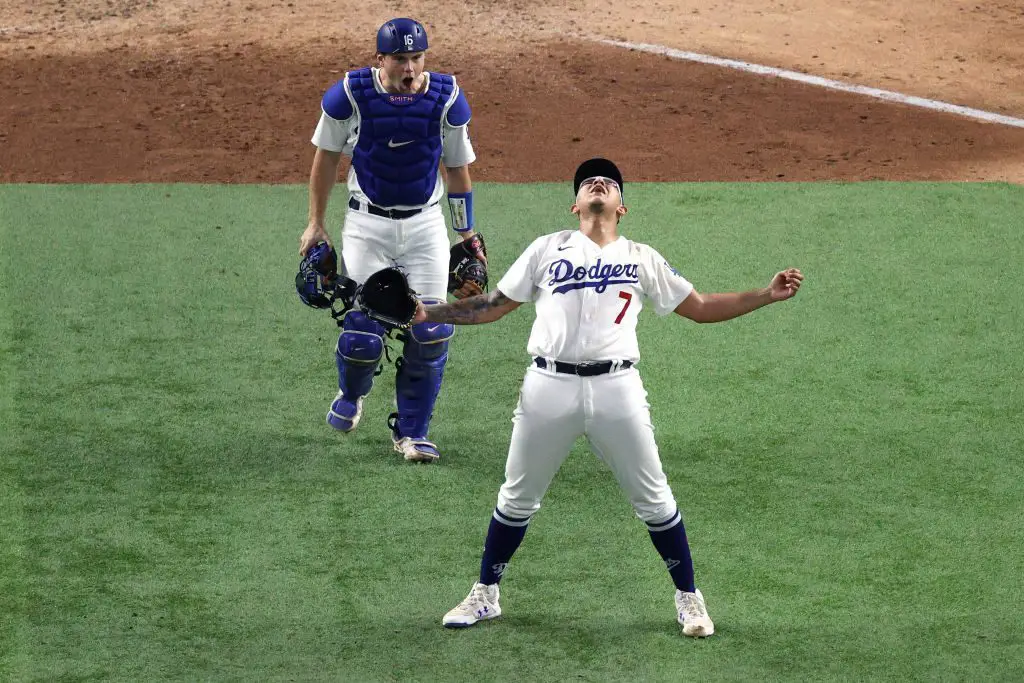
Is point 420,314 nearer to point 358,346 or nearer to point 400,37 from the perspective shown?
point 358,346

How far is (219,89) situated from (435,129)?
6.73 meters

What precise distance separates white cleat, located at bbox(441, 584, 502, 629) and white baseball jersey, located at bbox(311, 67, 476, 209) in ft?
7.28

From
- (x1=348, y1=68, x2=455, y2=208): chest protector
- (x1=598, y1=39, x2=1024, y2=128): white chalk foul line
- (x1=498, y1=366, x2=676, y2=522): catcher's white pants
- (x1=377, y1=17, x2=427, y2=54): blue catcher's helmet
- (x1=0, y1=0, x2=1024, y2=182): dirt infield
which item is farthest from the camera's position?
(x1=598, y1=39, x2=1024, y2=128): white chalk foul line

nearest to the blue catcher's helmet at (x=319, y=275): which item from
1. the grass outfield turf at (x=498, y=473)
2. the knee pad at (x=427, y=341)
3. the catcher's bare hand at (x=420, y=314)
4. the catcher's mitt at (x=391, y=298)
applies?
the knee pad at (x=427, y=341)

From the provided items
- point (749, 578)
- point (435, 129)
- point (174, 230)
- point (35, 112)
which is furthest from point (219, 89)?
point (749, 578)

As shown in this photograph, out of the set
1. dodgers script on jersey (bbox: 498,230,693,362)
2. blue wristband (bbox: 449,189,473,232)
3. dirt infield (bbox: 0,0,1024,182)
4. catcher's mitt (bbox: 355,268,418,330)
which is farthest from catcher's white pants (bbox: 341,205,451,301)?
dirt infield (bbox: 0,0,1024,182)

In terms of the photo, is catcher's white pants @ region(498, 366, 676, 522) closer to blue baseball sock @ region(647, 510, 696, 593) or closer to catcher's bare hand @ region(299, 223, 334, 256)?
blue baseball sock @ region(647, 510, 696, 593)

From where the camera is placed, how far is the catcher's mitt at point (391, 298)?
20.0ft

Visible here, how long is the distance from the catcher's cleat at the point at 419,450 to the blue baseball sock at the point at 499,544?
1.56 meters

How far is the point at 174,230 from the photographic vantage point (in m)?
10.7

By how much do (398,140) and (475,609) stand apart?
243 cm

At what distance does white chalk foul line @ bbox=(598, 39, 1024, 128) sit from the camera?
1335cm

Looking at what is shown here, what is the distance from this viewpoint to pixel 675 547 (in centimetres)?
594

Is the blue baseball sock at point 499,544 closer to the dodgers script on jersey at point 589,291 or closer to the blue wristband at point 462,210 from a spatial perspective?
the dodgers script on jersey at point 589,291
